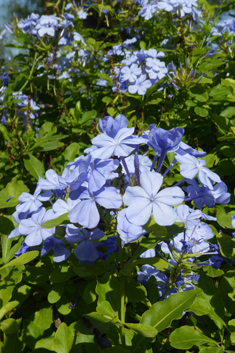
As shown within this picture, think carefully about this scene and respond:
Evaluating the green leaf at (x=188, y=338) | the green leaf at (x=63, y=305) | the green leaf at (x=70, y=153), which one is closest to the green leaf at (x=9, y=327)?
the green leaf at (x=63, y=305)

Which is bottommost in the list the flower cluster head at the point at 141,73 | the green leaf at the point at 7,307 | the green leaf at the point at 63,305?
the green leaf at the point at 63,305

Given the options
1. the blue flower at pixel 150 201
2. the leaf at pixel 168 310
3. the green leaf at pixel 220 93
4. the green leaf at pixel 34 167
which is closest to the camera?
the blue flower at pixel 150 201

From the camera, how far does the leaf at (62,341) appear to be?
0.95 m

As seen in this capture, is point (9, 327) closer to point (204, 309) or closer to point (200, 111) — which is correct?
point (204, 309)

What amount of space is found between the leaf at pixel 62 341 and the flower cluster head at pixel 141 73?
1530 millimetres

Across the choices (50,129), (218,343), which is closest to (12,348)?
(218,343)

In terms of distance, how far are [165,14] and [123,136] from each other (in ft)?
7.28

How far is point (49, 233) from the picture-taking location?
0.96 meters

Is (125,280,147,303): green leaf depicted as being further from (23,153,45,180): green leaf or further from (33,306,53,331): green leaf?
(23,153,45,180): green leaf

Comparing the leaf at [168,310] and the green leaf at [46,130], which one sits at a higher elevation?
the green leaf at [46,130]

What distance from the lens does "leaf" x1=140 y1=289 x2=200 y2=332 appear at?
84 cm

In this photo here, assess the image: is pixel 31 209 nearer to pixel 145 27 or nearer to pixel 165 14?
pixel 165 14

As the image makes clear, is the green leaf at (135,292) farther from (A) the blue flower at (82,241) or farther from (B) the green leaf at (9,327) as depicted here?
(B) the green leaf at (9,327)

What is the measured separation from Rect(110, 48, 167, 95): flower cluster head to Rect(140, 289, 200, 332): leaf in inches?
A: 56.8
